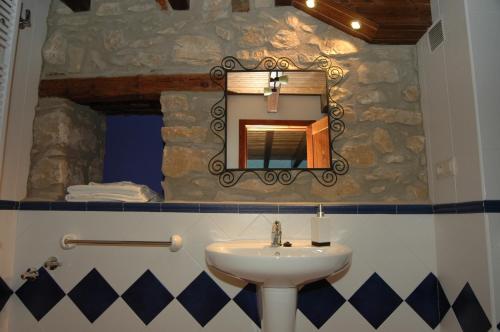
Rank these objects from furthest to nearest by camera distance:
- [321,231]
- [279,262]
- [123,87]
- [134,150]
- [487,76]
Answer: [134,150], [123,87], [321,231], [487,76], [279,262]

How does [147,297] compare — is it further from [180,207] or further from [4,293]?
[4,293]

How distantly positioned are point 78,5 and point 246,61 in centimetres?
106

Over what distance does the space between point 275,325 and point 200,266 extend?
478mm

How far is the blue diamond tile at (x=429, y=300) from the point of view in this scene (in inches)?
60.8

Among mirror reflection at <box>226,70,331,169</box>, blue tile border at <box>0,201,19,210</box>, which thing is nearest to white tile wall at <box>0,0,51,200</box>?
blue tile border at <box>0,201,19,210</box>

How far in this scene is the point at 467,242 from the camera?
4.35 feet

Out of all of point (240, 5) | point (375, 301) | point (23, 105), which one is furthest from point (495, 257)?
point (23, 105)

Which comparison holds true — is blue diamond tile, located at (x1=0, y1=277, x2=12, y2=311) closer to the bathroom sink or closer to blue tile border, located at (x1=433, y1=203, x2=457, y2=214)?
the bathroom sink

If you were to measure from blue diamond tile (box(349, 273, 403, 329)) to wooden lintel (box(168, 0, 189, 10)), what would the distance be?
5.83 ft

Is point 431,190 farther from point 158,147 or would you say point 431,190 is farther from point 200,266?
point 158,147

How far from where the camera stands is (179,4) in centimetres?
184

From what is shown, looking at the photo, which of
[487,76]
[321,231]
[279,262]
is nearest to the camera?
[279,262]

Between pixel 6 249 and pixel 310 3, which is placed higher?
pixel 310 3

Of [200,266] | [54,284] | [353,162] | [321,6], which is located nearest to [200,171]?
[200,266]
